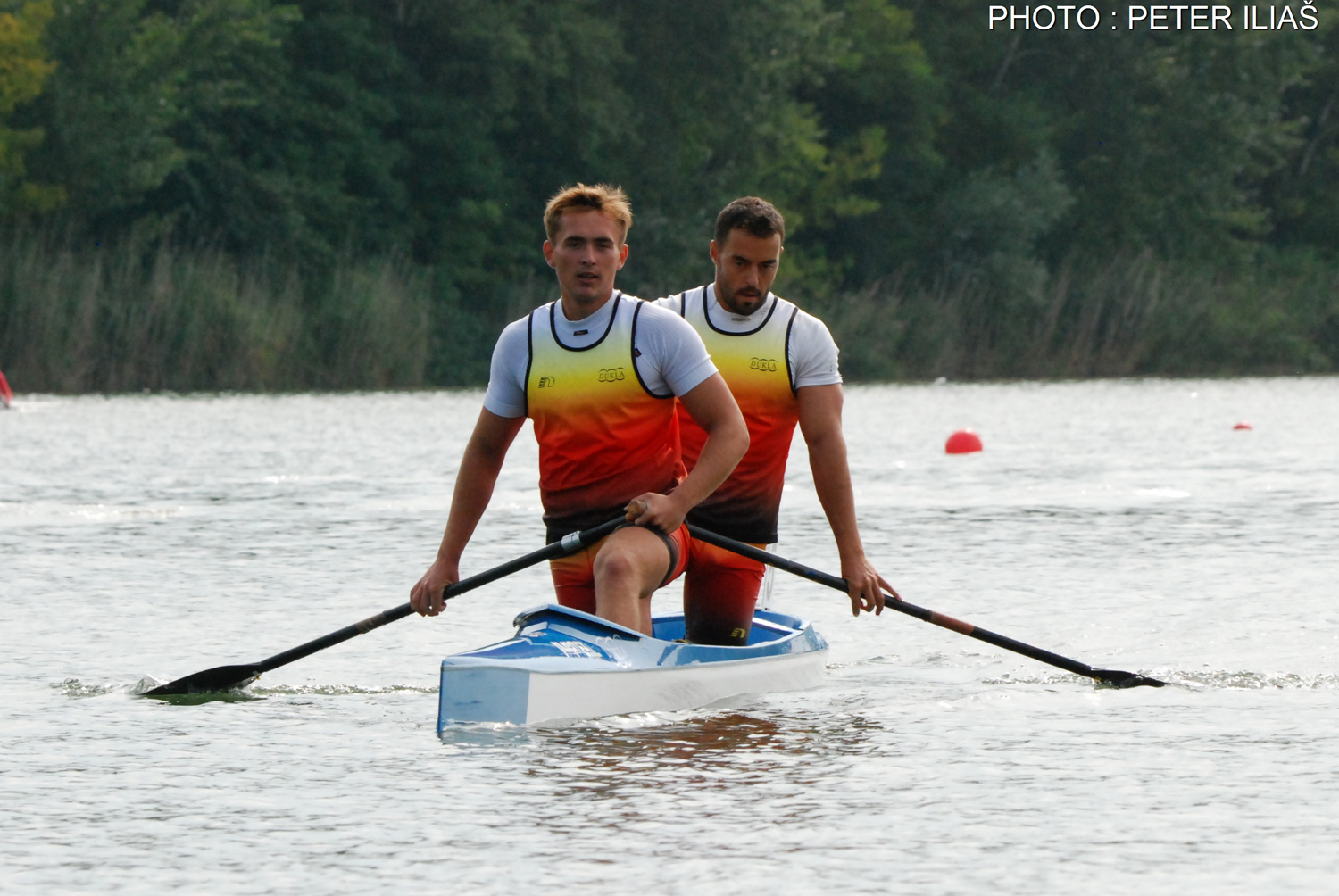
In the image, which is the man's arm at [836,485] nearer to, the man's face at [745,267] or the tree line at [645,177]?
the man's face at [745,267]

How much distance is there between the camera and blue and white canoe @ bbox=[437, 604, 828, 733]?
23.6 ft

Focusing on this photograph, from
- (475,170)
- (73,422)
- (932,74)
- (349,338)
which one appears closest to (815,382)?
(73,422)

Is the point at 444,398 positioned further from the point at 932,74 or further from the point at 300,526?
A: the point at 932,74

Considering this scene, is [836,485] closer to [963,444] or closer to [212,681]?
[212,681]

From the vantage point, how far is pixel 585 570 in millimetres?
7715

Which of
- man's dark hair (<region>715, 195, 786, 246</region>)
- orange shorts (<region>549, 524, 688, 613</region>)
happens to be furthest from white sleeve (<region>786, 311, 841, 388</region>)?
orange shorts (<region>549, 524, 688, 613</region>)

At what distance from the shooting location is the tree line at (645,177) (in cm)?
3694

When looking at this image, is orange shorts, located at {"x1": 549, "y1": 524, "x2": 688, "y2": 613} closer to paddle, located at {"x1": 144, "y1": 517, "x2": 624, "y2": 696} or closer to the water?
paddle, located at {"x1": 144, "y1": 517, "x2": 624, "y2": 696}

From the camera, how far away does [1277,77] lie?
177ft

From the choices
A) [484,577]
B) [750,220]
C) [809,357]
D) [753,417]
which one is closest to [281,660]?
[484,577]

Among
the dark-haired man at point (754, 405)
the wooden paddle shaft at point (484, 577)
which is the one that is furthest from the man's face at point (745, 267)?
the wooden paddle shaft at point (484, 577)

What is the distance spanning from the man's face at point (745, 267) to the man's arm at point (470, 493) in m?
0.86

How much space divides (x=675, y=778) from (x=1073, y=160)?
1992 inches

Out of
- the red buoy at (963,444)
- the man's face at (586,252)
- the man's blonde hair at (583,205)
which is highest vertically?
the man's blonde hair at (583,205)
